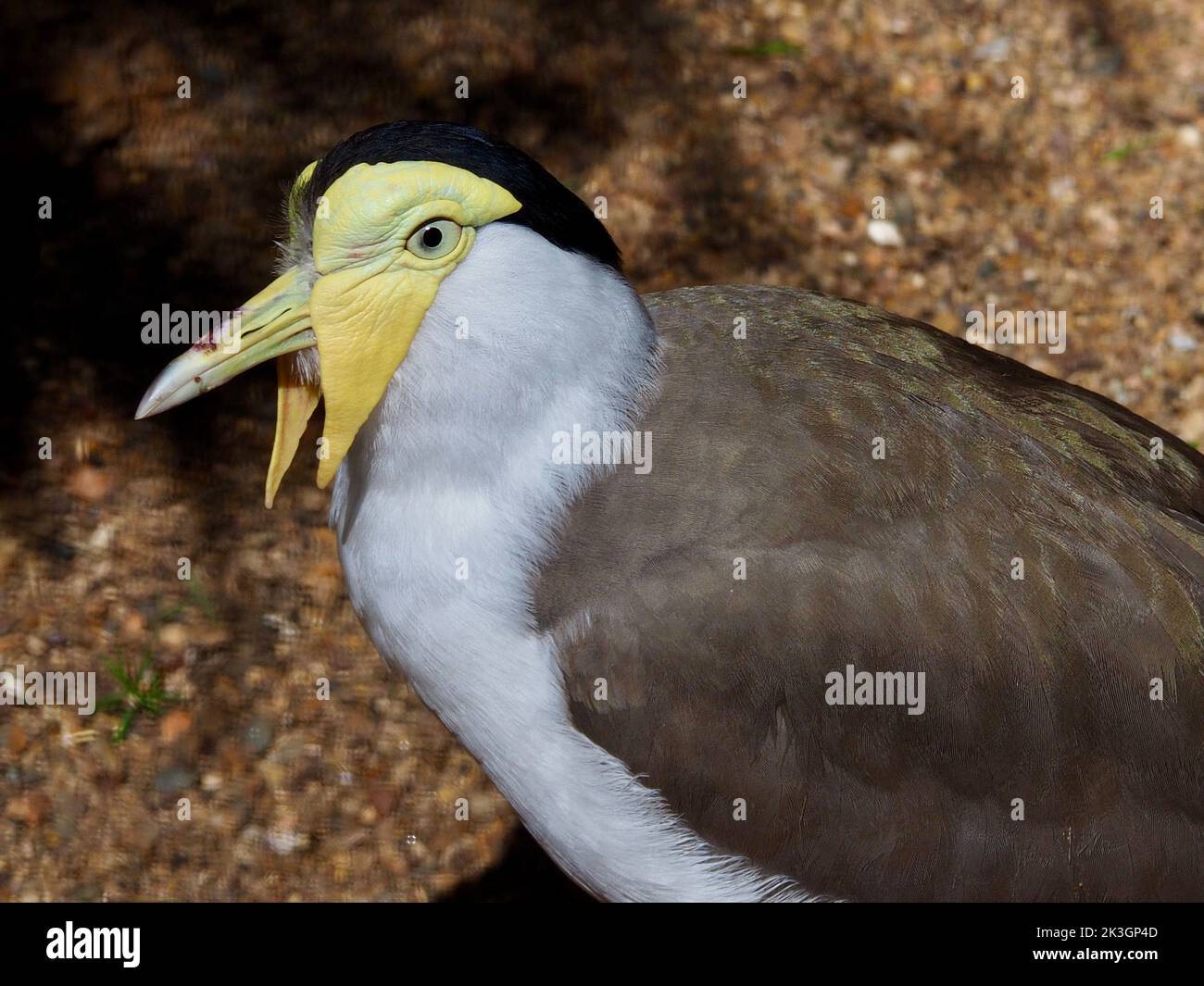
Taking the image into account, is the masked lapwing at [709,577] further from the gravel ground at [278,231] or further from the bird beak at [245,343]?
the gravel ground at [278,231]

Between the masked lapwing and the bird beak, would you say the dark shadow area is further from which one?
the bird beak

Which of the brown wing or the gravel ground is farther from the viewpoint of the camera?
the gravel ground

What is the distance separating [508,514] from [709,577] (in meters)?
0.40

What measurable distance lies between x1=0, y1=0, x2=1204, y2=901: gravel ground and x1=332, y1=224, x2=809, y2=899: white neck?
112 cm

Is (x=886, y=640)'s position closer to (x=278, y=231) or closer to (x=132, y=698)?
(x=278, y=231)

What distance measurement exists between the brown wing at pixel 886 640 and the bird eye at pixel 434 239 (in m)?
0.54

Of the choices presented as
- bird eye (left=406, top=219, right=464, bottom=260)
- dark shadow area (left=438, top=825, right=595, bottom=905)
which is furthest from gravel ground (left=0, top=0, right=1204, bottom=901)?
bird eye (left=406, top=219, right=464, bottom=260)

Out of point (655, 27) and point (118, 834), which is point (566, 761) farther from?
point (655, 27)

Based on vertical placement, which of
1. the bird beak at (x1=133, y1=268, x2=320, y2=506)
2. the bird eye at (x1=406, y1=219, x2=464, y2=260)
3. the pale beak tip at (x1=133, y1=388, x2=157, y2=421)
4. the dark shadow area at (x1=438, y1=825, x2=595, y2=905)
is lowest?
the dark shadow area at (x1=438, y1=825, x2=595, y2=905)

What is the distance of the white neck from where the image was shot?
250 cm

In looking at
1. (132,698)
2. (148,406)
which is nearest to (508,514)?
(148,406)

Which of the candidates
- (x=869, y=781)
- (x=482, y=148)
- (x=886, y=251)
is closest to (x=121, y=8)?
(x=886, y=251)

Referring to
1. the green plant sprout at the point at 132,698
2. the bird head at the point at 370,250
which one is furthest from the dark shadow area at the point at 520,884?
the bird head at the point at 370,250

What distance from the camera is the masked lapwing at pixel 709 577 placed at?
2.51 metres
